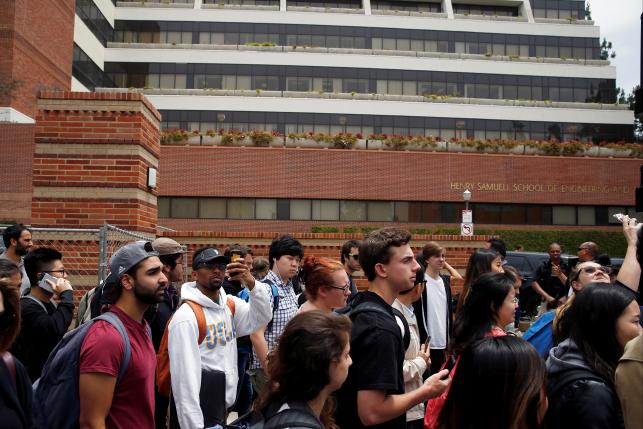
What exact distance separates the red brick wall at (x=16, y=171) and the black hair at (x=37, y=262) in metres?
24.0

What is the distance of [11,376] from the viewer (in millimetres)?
2904

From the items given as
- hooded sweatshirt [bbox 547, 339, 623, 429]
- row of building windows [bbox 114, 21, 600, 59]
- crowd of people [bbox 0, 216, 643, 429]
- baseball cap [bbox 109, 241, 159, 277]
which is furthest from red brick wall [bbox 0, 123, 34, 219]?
hooded sweatshirt [bbox 547, 339, 623, 429]

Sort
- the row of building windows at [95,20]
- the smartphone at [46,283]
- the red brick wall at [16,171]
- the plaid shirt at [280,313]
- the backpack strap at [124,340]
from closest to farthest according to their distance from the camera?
the backpack strap at [124,340] < the smartphone at [46,283] < the plaid shirt at [280,313] < the red brick wall at [16,171] < the row of building windows at [95,20]

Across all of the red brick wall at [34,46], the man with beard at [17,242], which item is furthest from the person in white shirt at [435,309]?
the red brick wall at [34,46]

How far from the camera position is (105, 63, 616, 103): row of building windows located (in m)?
38.3

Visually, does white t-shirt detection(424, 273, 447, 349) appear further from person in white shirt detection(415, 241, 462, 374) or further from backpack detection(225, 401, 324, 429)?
backpack detection(225, 401, 324, 429)

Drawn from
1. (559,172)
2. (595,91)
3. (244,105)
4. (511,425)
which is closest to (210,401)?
(511,425)

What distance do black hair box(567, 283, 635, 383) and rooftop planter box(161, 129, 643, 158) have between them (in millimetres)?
26754

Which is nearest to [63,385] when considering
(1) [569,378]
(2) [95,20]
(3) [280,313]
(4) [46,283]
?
(4) [46,283]

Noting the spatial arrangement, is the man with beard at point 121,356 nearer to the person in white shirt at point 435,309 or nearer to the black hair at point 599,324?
the black hair at point 599,324

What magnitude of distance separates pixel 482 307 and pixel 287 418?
237 cm

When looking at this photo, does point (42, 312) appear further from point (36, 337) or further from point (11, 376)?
point (11, 376)

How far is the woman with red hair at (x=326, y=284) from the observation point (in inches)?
187

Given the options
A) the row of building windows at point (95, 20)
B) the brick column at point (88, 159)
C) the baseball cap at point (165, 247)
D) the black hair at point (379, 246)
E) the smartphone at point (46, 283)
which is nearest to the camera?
the black hair at point (379, 246)
